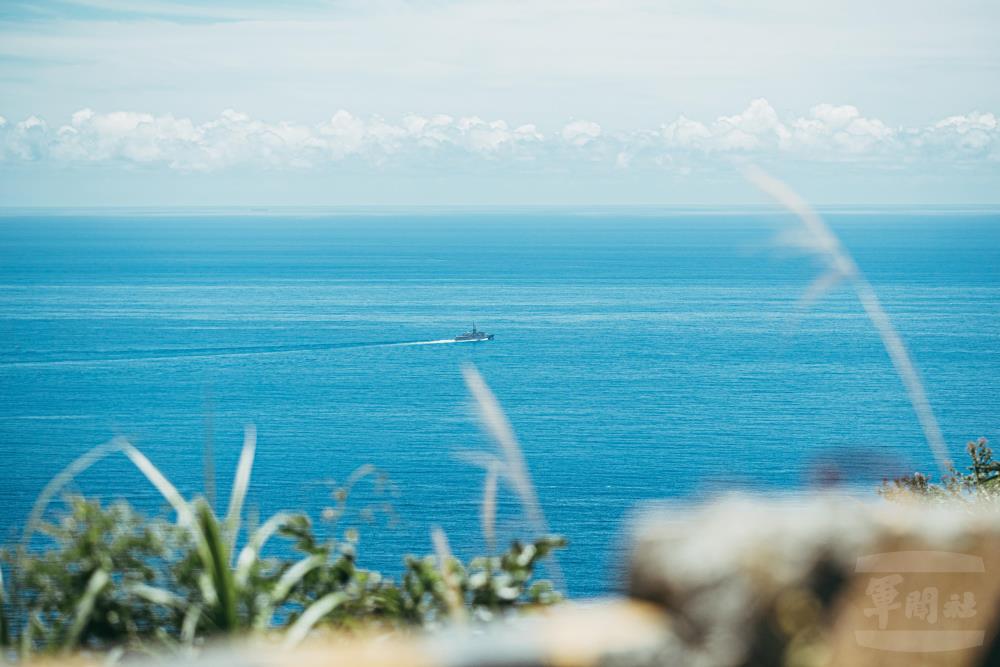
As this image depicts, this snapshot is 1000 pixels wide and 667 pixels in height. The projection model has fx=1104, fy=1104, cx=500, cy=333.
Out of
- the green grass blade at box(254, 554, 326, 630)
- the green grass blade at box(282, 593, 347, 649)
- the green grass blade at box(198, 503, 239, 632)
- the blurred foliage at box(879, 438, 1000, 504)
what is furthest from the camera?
the blurred foliage at box(879, 438, 1000, 504)

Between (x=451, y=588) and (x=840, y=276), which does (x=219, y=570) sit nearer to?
(x=451, y=588)

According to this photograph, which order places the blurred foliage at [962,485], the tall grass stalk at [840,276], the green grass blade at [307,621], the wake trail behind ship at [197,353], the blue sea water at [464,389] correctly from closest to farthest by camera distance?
the green grass blade at [307,621]
the tall grass stalk at [840,276]
the blurred foliage at [962,485]
the blue sea water at [464,389]
the wake trail behind ship at [197,353]

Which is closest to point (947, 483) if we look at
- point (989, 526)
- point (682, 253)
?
point (989, 526)

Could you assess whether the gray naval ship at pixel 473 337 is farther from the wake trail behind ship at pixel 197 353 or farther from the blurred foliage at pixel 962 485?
the blurred foliage at pixel 962 485

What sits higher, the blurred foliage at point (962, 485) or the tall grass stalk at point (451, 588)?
the blurred foliage at point (962, 485)

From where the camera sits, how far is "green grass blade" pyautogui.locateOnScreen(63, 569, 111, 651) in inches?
111

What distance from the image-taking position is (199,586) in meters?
3.08

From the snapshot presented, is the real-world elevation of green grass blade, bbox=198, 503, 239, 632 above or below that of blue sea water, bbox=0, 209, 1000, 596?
below

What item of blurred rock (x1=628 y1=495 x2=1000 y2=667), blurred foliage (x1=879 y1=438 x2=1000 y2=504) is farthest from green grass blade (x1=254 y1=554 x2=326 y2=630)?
blurred foliage (x1=879 y1=438 x2=1000 y2=504)

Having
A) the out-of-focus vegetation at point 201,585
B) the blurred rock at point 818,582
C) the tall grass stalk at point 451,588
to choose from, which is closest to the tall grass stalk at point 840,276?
the blurred rock at point 818,582

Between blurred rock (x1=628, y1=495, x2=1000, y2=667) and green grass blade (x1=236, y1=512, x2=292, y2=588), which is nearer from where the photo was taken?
blurred rock (x1=628, y1=495, x2=1000, y2=667)

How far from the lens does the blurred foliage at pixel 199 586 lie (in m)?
2.97

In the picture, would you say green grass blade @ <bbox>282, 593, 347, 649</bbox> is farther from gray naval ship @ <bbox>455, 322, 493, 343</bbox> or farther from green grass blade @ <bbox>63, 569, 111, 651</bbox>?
gray naval ship @ <bbox>455, 322, 493, 343</bbox>

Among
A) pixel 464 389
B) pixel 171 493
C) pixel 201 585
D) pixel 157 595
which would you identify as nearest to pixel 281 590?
pixel 201 585
